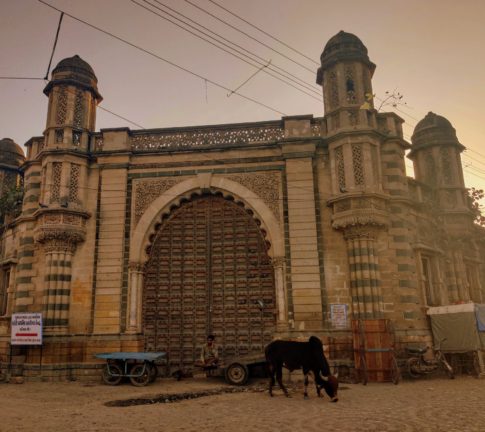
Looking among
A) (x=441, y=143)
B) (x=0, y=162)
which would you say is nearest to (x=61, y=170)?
(x=0, y=162)

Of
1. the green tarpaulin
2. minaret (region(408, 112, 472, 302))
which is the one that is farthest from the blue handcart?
minaret (region(408, 112, 472, 302))

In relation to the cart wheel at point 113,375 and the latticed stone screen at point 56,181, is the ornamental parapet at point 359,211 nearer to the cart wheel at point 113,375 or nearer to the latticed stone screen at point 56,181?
the cart wheel at point 113,375

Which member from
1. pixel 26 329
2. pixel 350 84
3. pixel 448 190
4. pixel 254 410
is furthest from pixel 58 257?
pixel 448 190

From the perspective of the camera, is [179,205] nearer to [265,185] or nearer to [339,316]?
[265,185]

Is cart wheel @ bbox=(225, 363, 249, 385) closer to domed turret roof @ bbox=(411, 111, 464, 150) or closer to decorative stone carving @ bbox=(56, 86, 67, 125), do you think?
decorative stone carving @ bbox=(56, 86, 67, 125)

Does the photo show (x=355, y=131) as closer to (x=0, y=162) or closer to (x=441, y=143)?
(x=441, y=143)

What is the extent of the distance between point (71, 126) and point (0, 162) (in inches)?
308

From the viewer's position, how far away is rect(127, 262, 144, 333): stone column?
13977 millimetres

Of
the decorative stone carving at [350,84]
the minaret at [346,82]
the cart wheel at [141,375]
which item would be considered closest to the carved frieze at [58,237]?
the cart wheel at [141,375]

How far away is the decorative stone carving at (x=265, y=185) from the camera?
14688 mm

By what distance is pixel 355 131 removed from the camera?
14.2 meters

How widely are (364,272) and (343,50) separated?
308 inches

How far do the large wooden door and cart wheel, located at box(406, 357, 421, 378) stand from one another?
A: 163 inches

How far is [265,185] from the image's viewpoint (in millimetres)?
14898
